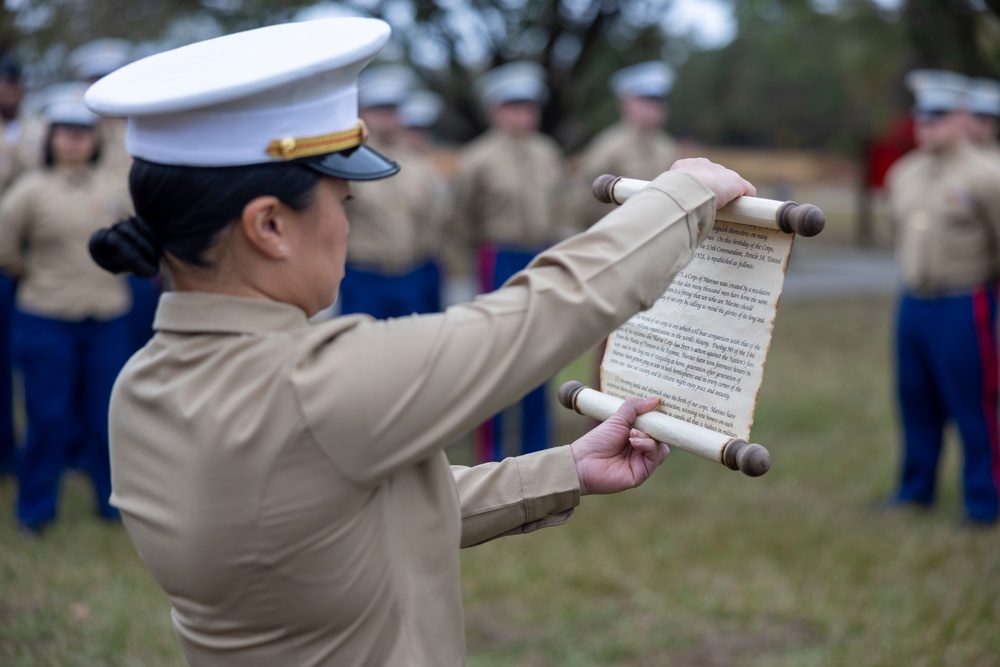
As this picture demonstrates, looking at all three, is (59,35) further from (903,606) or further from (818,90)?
(818,90)

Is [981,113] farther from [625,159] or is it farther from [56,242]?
[56,242]

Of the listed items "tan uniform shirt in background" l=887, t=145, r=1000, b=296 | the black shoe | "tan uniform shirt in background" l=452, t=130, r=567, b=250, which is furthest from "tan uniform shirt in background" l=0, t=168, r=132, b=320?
"tan uniform shirt in background" l=887, t=145, r=1000, b=296

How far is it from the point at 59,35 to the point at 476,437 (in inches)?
337

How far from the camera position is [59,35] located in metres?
13.1

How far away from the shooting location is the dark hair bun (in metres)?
1.50

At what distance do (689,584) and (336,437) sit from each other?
11.9 feet

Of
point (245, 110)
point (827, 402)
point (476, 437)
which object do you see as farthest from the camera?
point (827, 402)

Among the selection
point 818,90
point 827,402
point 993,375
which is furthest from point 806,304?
point 818,90

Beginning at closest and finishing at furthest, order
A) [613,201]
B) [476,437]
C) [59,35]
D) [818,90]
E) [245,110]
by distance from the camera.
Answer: [245,110], [613,201], [476,437], [59,35], [818,90]

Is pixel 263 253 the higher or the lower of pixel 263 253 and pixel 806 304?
the higher

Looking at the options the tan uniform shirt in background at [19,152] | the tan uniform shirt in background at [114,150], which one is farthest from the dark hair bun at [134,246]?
the tan uniform shirt in background at [19,152]

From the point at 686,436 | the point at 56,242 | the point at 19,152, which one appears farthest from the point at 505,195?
the point at 686,436

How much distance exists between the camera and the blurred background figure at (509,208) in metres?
7.04

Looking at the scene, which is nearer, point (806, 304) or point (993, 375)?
point (993, 375)
